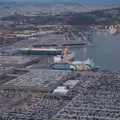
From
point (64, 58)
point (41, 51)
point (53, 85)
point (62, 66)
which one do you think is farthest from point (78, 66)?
point (41, 51)

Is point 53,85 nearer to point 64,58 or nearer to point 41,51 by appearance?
point 64,58

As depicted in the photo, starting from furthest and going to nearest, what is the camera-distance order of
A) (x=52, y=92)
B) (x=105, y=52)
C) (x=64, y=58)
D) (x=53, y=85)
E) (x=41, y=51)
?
(x=105, y=52)
(x=41, y=51)
(x=64, y=58)
(x=53, y=85)
(x=52, y=92)

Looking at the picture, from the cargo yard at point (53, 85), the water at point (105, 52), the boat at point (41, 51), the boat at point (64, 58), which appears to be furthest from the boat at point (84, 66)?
the boat at point (41, 51)

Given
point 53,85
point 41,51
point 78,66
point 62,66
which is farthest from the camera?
point 41,51

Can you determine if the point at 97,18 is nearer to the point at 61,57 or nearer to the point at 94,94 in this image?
the point at 61,57

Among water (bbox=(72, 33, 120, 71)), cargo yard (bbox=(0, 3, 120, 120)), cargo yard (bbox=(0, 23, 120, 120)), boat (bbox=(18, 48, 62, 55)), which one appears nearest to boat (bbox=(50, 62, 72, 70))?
cargo yard (bbox=(0, 3, 120, 120))

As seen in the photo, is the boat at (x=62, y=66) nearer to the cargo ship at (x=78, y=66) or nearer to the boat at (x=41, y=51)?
the cargo ship at (x=78, y=66)
